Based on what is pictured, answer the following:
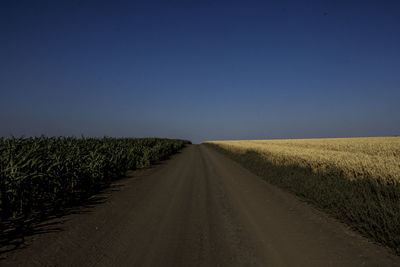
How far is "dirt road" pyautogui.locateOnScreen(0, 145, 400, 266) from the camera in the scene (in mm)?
3424

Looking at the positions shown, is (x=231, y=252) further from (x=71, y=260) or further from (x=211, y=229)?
(x=71, y=260)

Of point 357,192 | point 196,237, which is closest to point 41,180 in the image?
point 196,237

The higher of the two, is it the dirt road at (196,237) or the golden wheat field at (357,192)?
the golden wheat field at (357,192)

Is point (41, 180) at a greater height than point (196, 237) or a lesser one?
greater

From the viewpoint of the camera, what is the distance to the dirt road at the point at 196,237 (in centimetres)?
342

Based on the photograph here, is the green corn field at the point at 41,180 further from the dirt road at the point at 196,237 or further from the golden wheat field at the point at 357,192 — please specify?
the golden wheat field at the point at 357,192

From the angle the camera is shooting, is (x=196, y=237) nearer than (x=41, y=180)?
Yes

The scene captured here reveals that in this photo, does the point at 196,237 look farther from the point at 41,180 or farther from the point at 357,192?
the point at 357,192

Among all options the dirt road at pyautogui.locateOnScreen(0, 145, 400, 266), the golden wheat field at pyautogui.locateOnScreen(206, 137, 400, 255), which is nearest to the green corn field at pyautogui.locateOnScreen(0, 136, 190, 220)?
the dirt road at pyautogui.locateOnScreen(0, 145, 400, 266)

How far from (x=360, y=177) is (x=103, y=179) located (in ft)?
37.1

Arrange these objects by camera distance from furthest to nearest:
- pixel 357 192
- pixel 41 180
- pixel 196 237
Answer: pixel 357 192
pixel 41 180
pixel 196 237

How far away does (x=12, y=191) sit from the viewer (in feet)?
16.6

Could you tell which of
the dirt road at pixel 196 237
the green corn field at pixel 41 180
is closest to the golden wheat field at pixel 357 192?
the dirt road at pixel 196 237

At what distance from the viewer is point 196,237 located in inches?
165
